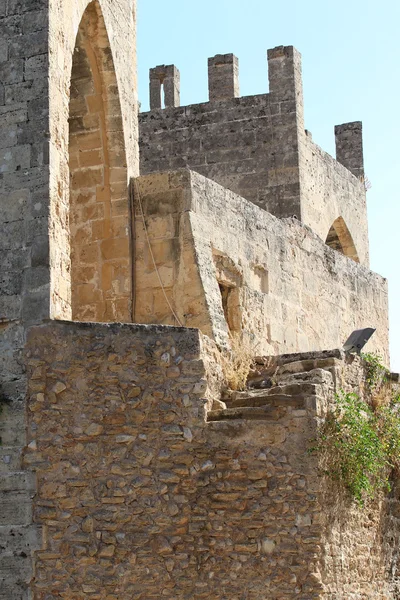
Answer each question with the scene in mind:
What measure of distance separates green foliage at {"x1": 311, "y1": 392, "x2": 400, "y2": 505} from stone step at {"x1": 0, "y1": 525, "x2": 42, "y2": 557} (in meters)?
2.20

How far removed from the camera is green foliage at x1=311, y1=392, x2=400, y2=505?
9.40 meters

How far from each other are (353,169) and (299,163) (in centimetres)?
335

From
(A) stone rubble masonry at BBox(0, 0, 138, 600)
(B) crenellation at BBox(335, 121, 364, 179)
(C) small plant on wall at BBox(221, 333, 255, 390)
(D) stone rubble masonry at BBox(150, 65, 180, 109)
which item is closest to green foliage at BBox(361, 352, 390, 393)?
(C) small plant on wall at BBox(221, 333, 255, 390)

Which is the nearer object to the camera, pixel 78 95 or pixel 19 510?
pixel 19 510

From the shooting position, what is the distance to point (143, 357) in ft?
30.7

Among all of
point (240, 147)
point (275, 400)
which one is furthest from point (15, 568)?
point (240, 147)

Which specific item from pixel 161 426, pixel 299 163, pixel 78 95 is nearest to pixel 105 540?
pixel 161 426

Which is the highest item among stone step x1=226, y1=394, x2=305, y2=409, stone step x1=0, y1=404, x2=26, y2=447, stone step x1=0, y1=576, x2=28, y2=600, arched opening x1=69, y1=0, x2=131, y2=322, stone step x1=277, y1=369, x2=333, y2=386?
arched opening x1=69, y1=0, x2=131, y2=322

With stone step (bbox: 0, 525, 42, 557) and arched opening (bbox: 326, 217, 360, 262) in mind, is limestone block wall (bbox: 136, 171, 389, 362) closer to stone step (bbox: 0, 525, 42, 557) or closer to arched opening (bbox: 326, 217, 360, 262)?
stone step (bbox: 0, 525, 42, 557)

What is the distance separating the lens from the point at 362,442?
965 centimetres

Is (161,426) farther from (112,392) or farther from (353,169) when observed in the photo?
(353,169)

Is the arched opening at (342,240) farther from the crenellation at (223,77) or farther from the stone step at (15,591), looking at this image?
the stone step at (15,591)

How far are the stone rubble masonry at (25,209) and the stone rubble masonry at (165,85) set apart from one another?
258 inches

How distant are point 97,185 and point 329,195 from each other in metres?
6.08
